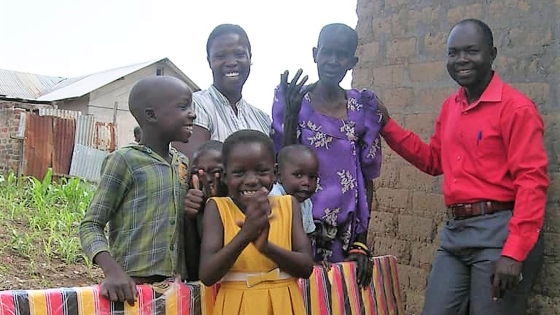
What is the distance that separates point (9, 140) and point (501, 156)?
399 inches

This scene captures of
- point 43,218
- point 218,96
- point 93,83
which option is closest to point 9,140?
point 43,218

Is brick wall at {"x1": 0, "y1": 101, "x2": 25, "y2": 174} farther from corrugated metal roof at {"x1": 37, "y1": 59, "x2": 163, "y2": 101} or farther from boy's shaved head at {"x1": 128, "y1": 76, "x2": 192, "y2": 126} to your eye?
boy's shaved head at {"x1": 128, "y1": 76, "x2": 192, "y2": 126}

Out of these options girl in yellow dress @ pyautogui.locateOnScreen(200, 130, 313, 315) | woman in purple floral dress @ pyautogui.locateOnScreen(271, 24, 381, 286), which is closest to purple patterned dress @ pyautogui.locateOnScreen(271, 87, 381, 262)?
woman in purple floral dress @ pyautogui.locateOnScreen(271, 24, 381, 286)

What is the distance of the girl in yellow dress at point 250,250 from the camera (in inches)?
79.9

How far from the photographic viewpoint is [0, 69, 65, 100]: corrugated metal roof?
19769mm

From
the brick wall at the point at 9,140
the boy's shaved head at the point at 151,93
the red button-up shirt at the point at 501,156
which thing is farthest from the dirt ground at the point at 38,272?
the brick wall at the point at 9,140

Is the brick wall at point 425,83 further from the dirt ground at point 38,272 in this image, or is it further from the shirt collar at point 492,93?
the dirt ground at point 38,272

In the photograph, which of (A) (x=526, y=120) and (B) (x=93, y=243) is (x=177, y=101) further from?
(A) (x=526, y=120)

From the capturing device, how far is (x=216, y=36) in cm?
267

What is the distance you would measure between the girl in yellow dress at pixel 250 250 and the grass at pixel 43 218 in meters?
3.96

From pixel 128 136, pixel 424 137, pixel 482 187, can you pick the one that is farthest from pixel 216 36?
pixel 128 136

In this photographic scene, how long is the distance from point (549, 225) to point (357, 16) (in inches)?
78.1

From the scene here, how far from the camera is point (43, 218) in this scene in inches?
264

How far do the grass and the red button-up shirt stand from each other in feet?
13.4
